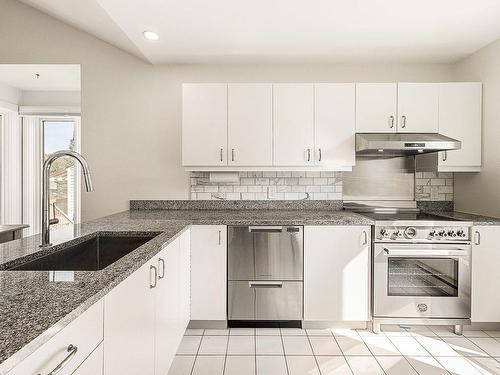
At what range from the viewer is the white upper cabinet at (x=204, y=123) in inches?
116

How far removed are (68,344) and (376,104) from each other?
284cm

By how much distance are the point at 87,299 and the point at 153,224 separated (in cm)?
142

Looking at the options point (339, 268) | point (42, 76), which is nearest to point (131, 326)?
point (339, 268)

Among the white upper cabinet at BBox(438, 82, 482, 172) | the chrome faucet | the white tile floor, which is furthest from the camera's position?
the white upper cabinet at BBox(438, 82, 482, 172)

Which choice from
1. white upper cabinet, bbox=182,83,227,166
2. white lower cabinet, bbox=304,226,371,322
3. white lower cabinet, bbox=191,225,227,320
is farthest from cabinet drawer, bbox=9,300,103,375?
white upper cabinet, bbox=182,83,227,166

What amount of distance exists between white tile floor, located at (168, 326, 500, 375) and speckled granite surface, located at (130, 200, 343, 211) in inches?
44.1

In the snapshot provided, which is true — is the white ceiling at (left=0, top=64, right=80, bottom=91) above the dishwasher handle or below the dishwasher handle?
above

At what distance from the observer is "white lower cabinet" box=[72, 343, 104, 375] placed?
2.91ft

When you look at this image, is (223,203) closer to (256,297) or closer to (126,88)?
(256,297)

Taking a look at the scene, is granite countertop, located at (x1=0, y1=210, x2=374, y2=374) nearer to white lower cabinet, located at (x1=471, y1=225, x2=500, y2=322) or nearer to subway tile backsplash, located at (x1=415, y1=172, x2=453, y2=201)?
white lower cabinet, located at (x1=471, y1=225, x2=500, y2=322)

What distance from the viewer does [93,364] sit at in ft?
3.14

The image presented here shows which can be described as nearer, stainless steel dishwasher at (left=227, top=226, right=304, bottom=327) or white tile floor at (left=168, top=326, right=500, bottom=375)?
white tile floor at (left=168, top=326, right=500, bottom=375)

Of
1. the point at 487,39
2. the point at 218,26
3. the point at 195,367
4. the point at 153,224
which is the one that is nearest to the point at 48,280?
the point at 153,224

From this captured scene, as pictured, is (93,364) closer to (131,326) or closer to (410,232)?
(131,326)
